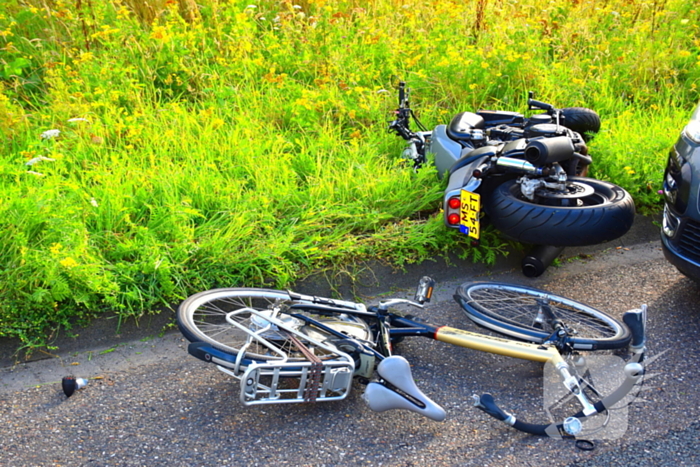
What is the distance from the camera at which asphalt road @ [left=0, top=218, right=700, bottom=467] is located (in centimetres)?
274

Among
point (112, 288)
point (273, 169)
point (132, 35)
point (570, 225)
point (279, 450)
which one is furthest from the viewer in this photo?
point (132, 35)

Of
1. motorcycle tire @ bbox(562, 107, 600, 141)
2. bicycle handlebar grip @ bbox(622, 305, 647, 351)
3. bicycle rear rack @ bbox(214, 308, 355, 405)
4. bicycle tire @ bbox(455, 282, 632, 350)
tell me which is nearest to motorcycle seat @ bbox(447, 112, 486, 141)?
motorcycle tire @ bbox(562, 107, 600, 141)

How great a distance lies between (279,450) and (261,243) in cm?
158

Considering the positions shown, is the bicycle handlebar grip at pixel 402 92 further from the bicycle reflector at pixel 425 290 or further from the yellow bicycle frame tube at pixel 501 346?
the yellow bicycle frame tube at pixel 501 346

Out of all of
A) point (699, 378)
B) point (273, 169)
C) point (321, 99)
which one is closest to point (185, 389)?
point (273, 169)

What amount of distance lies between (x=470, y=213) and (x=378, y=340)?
1092 mm

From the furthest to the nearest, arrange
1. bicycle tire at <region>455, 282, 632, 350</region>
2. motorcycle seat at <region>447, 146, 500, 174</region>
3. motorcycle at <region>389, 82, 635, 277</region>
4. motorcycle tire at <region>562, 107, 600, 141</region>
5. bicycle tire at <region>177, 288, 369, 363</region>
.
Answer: motorcycle tire at <region>562, 107, 600, 141</region>, motorcycle seat at <region>447, 146, 500, 174</region>, motorcycle at <region>389, 82, 635, 277</region>, bicycle tire at <region>455, 282, 632, 350</region>, bicycle tire at <region>177, 288, 369, 363</region>

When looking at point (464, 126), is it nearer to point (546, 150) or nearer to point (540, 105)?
point (540, 105)

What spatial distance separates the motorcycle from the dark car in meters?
0.26

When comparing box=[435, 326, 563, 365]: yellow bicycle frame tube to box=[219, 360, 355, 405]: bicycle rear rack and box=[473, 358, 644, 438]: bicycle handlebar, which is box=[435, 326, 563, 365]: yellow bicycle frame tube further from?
box=[219, 360, 355, 405]: bicycle rear rack

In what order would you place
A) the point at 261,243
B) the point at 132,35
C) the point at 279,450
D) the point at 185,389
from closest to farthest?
the point at 279,450 → the point at 185,389 → the point at 261,243 → the point at 132,35

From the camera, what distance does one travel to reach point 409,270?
421 cm

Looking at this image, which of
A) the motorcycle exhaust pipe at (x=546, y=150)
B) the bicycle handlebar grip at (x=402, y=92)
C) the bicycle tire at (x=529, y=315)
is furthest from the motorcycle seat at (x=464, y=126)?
the bicycle tire at (x=529, y=315)

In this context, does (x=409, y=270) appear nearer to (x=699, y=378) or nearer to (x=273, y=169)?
(x=273, y=169)
